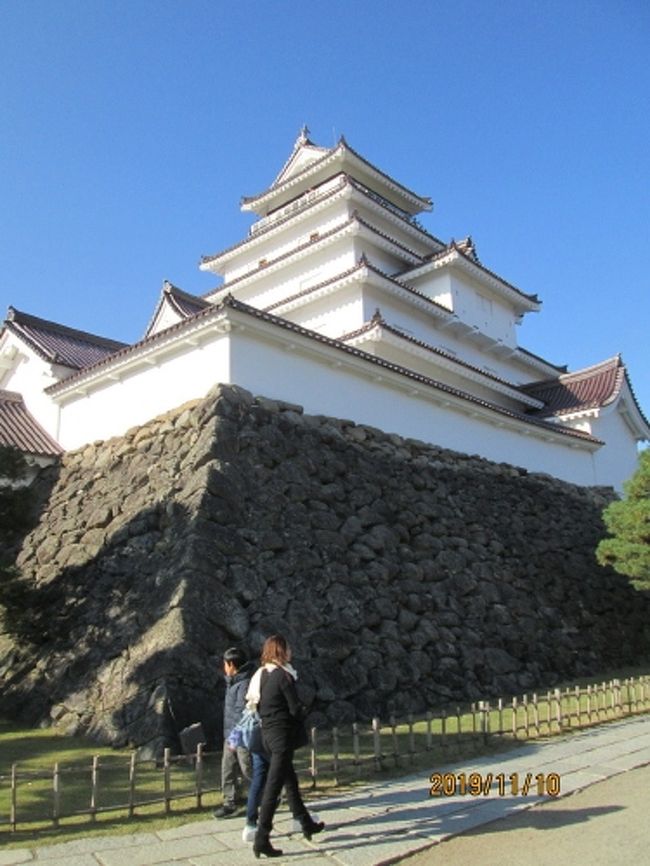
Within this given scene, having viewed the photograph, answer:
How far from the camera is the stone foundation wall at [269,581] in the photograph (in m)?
7.28

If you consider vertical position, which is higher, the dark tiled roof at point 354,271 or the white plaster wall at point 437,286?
the white plaster wall at point 437,286

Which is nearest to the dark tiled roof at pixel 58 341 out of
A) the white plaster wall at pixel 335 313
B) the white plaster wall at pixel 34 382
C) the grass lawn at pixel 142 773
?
the white plaster wall at pixel 34 382

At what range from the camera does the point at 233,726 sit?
491cm

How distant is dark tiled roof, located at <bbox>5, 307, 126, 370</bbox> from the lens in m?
13.4

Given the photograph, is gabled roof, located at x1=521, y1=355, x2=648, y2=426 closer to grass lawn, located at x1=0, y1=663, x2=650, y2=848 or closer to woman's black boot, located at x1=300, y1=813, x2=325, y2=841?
grass lawn, located at x1=0, y1=663, x2=650, y2=848

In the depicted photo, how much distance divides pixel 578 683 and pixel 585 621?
6.89ft

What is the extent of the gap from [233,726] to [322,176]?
21.1 meters

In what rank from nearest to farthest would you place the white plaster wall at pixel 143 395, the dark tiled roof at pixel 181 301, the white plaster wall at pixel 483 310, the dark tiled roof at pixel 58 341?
the white plaster wall at pixel 143 395, the dark tiled roof at pixel 58 341, the dark tiled roof at pixel 181 301, the white plaster wall at pixel 483 310

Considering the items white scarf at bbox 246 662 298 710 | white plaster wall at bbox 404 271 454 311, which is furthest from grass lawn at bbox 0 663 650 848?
white plaster wall at bbox 404 271 454 311

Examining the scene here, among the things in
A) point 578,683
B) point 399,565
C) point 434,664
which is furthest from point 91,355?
point 578,683

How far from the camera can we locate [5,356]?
14.2 m

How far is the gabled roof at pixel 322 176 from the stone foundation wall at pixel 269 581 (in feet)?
43.2

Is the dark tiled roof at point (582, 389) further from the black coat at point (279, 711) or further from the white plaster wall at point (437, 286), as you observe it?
the black coat at point (279, 711)

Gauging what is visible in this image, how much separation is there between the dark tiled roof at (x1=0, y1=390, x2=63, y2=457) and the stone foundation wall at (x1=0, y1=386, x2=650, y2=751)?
0.65 m
